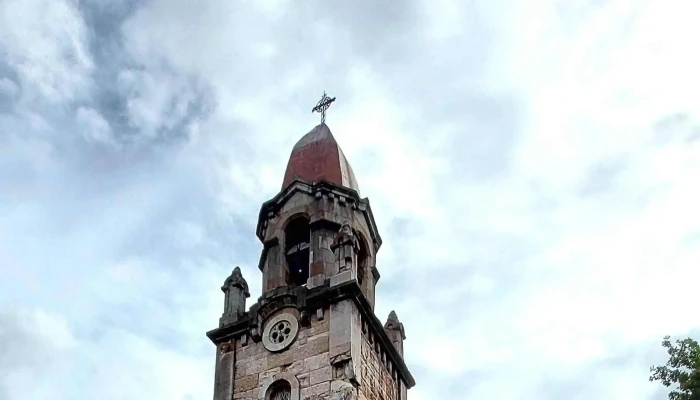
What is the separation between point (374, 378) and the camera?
21.2 meters

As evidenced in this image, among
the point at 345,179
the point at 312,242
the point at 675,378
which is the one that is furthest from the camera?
the point at 345,179

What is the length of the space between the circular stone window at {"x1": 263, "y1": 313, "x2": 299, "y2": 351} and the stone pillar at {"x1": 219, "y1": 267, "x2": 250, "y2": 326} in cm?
119

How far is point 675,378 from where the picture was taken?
64.1 ft

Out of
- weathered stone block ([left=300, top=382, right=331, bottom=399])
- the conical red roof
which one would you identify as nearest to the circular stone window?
weathered stone block ([left=300, top=382, right=331, bottom=399])

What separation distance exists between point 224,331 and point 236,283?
140 cm

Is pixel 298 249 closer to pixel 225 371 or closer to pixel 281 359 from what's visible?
pixel 281 359

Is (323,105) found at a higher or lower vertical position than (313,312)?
higher

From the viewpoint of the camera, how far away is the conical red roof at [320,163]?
2503cm

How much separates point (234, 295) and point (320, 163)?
4789 millimetres

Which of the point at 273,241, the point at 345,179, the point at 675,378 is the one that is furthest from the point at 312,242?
the point at 675,378

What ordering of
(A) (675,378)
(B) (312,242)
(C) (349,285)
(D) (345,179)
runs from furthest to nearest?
(D) (345,179), (B) (312,242), (C) (349,285), (A) (675,378)

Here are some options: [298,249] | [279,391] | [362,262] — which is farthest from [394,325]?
[279,391]

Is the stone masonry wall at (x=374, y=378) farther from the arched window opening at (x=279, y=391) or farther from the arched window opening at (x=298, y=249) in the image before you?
the arched window opening at (x=298, y=249)

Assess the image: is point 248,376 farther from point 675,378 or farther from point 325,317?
point 675,378
